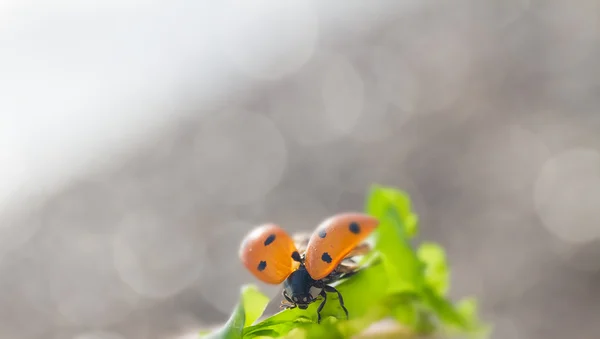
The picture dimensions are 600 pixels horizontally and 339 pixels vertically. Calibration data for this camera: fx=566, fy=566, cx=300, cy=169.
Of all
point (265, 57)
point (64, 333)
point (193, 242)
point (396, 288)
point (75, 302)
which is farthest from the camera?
point (265, 57)

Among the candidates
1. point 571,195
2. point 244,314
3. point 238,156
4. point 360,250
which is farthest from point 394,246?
point 238,156

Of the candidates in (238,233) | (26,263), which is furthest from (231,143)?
(26,263)

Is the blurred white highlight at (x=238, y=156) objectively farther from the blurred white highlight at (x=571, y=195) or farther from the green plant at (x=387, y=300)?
the green plant at (x=387, y=300)

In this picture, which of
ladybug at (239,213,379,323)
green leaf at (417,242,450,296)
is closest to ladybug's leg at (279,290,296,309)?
ladybug at (239,213,379,323)

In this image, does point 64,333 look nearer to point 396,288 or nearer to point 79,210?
point 79,210

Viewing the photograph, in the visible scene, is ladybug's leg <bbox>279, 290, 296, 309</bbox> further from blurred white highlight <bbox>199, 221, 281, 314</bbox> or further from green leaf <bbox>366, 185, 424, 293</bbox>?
blurred white highlight <bbox>199, 221, 281, 314</bbox>

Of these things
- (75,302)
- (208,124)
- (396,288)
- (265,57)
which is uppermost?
(265,57)

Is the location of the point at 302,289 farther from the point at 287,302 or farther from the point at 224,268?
the point at 224,268
